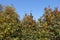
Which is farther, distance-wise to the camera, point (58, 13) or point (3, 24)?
point (58, 13)

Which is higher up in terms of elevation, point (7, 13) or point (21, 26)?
point (7, 13)

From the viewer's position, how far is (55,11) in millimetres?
31297

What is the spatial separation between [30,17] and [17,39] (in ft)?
21.1

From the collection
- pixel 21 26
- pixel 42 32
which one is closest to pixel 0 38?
pixel 21 26

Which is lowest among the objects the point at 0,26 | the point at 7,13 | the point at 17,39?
the point at 17,39

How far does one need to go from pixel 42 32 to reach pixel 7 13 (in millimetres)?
4905

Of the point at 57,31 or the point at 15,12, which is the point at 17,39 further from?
the point at 57,31

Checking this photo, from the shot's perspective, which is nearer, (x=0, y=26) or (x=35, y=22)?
(x=0, y=26)

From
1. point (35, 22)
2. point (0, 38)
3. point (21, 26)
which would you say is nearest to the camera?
A: point (0, 38)

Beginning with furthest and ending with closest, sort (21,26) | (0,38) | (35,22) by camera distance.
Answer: (35,22), (21,26), (0,38)

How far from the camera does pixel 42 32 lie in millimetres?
27016

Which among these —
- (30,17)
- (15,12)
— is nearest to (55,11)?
(30,17)

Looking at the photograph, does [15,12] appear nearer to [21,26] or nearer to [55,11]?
[21,26]

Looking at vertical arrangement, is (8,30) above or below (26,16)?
below
